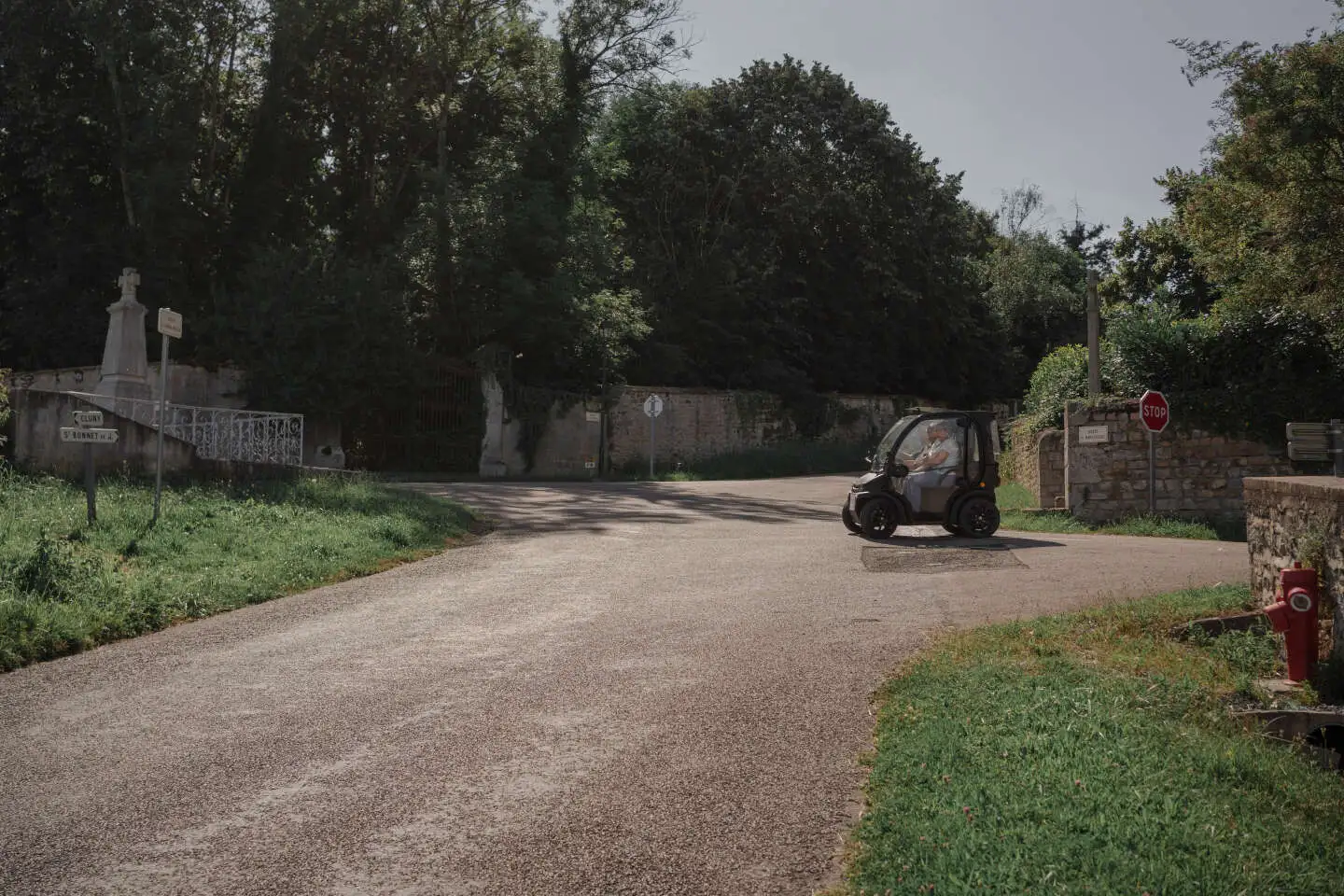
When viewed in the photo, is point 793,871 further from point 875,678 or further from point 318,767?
point 875,678

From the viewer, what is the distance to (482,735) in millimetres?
5547

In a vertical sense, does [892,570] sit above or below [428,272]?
below

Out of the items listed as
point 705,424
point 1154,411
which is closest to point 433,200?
point 705,424

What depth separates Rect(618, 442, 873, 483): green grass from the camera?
104ft

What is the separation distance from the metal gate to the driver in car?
16.6 metres

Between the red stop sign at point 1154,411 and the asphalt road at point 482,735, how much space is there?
632 centimetres

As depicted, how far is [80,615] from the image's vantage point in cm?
811

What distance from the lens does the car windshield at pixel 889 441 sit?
15.0m

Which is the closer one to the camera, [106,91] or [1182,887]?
[1182,887]

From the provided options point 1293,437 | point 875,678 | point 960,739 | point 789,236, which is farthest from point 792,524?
point 789,236

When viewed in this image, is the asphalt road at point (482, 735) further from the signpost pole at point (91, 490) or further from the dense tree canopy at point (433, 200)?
the dense tree canopy at point (433, 200)

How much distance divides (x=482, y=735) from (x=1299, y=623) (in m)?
5.33

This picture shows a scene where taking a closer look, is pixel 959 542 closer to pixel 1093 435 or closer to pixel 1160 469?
pixel 1093 435

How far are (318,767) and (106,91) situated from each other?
2955 centimetres
